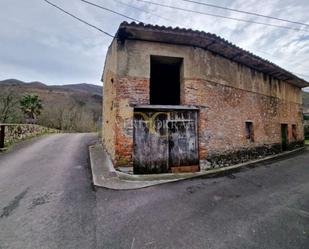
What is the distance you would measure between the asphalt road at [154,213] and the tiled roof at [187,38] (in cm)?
483

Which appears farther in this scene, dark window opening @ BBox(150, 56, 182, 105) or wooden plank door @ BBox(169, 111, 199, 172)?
dark window opening @ BBox(150, 56, 182, 105)

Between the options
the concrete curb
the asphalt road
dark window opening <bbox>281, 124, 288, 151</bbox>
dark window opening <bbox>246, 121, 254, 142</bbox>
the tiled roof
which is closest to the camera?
the asphalt road

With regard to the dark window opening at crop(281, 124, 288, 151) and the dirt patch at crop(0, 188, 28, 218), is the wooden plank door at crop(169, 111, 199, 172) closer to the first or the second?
the dirt patch at crop(0, 188, 28, 218)

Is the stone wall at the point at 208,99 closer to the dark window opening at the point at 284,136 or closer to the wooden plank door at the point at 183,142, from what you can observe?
the wooden plank door at the point at 183,142

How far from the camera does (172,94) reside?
10.1 meters

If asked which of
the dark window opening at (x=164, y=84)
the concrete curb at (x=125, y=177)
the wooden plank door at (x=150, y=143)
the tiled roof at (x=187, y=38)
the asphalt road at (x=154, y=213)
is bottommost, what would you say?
the asphalt road at (x=154, y=213)

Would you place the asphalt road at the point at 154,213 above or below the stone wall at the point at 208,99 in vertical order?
below

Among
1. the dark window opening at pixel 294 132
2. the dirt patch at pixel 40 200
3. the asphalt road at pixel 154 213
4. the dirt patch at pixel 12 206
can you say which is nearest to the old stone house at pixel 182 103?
the asphalt road at pixel 154 213

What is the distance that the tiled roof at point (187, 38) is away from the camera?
605 centimetres

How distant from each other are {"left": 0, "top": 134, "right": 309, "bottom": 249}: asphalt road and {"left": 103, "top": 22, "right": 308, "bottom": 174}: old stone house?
136 cm

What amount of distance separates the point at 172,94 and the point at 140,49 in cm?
391

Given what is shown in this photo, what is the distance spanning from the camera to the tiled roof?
6.05 metres

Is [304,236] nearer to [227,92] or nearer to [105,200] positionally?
[105,200]

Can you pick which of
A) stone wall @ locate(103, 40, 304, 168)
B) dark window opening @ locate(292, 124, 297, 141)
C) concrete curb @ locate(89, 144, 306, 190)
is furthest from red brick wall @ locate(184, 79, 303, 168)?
dark window opening @ locate(292, 124, 297, 141)
